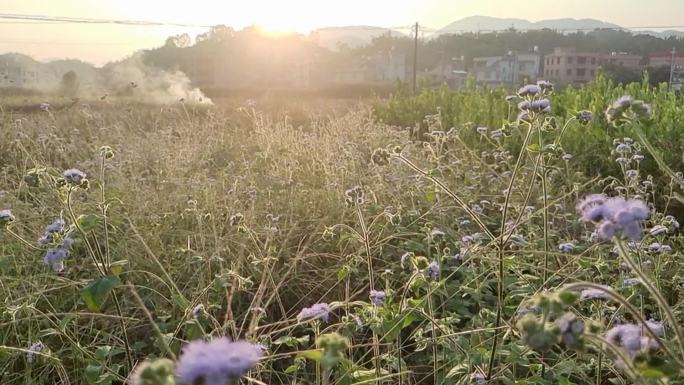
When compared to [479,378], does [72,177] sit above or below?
above

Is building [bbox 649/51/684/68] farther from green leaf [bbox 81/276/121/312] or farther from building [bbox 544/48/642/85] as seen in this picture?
green leaf [bbox 81/276/121/312]

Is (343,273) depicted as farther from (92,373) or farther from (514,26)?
(514,26)

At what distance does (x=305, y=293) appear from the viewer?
3221 millimetres

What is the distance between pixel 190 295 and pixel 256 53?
2115cm

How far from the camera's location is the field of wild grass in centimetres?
146

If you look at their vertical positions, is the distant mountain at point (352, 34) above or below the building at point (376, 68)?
above

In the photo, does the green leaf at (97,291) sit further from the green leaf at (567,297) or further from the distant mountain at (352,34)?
the distant mountain at (352,34)

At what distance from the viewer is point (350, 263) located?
2.56 meters

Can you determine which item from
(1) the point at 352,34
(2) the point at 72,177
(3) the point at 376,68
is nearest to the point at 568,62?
(3) the point at 376,68

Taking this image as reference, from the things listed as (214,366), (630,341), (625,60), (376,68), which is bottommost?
(376,68)

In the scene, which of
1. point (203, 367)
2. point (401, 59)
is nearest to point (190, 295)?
point (203, 367)

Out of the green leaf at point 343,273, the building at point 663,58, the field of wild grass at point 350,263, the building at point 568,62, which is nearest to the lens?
the field of wild grass at point 350,263

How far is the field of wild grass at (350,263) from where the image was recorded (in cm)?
146

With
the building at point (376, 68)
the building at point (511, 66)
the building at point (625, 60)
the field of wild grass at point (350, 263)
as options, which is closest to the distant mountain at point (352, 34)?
the building at point (376, 68)
